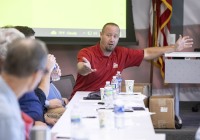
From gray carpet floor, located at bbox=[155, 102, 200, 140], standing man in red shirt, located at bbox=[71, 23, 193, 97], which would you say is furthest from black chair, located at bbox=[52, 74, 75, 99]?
gray carpet floor, located at bbox=[155, 102, 200, 140]

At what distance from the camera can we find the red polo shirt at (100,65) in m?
3.95

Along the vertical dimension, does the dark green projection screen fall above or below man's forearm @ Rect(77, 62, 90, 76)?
above

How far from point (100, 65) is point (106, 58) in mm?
110

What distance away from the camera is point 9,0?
18.0 feet

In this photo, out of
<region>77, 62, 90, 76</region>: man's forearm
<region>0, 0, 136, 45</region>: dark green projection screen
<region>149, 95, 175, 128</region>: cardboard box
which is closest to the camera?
<region>77, 62, 90, 76</region>: man's forearm

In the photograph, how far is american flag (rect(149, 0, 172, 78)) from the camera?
5.57m

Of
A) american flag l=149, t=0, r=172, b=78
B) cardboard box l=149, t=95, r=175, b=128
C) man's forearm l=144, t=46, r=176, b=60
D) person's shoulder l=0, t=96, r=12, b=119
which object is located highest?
american flag l=149, t=0, r=172, b=78

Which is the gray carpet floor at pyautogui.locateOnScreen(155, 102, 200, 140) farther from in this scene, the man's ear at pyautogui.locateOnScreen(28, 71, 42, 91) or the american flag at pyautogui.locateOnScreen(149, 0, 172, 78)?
the man's ear at pyautogui.locateOnScreen(28, 71, 42, 91)

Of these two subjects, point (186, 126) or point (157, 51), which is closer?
point (157, 51)

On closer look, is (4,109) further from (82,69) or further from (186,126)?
(186,126)

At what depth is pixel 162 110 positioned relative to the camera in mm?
4285

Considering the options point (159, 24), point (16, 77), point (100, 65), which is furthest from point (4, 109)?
point (159, 24)

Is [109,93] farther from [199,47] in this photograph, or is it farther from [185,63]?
[199,47]

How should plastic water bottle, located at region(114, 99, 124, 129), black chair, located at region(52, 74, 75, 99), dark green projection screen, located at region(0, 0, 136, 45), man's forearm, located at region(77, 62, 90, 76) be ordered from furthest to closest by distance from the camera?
dark green projection screen, located at region(0, 0, 136, 45) < black chair, located at region(52, 74, 75, 99) < man's forearm, located at region(77, 62, 90, 76) < plastic water bottle, located at region(114, 99, 124, 129)
